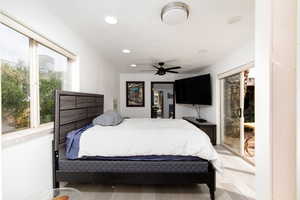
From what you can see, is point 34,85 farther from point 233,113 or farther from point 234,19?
point 233,113

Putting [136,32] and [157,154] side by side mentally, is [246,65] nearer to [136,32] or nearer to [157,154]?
[136,32]

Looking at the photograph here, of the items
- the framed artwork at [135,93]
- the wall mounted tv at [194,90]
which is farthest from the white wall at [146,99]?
the wall mounted tv at [194,90]

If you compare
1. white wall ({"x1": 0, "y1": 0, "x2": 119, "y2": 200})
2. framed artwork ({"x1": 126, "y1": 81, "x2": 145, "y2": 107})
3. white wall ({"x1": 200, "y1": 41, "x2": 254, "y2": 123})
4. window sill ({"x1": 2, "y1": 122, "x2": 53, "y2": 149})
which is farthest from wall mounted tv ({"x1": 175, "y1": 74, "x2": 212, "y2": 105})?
window sill ({"x1": 2, "y1": 122, "x2": 53, "y2": 149})

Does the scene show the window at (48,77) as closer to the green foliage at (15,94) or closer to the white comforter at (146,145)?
the green foliage at (15,94)

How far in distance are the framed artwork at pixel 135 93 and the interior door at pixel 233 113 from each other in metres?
2.95

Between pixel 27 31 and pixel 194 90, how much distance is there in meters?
4.34

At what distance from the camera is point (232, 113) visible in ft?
12.4

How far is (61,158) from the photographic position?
197cm

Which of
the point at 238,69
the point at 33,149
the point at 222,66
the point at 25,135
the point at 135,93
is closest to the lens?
the point at 25,135

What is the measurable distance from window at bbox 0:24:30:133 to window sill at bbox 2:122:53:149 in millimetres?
83

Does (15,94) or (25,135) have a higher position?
(15,94)

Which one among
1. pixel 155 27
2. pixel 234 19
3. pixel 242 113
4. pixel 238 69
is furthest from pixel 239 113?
pixel 155 27

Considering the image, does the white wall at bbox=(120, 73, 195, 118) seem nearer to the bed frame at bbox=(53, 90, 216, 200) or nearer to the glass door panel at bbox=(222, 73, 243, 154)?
the glass door panel at bbox=(222, 73, 243, 154)

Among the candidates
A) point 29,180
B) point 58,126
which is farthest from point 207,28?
point 29,180
